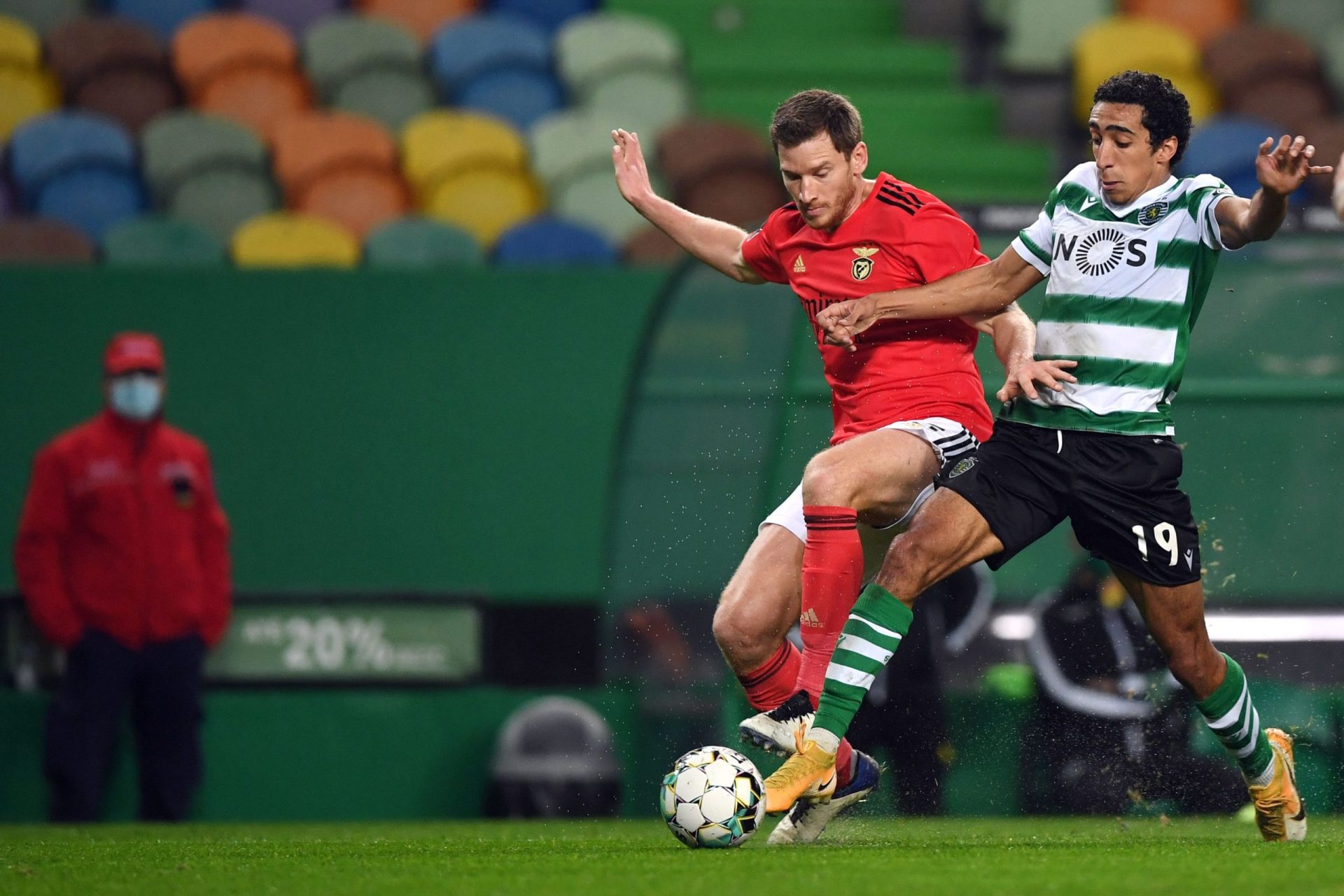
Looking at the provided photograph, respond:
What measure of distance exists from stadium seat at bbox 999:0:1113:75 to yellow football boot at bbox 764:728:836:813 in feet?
25.4

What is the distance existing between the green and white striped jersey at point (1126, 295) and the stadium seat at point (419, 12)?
7.54 meters

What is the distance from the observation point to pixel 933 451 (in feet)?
18.5

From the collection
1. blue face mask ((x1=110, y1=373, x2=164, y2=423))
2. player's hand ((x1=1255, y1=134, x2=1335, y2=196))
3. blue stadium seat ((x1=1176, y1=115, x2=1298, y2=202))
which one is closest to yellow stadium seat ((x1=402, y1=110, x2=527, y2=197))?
blue face mask ((x1=110, y1=373, x2=164, y2=423))

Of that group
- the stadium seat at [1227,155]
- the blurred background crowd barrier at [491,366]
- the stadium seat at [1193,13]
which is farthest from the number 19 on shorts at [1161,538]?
the stadium seat at [1193,13]

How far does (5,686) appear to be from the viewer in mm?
9352

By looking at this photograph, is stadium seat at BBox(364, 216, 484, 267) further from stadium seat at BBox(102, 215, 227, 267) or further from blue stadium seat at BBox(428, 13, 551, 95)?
blue stadium seat at BBox(428, 13, 551, 95)

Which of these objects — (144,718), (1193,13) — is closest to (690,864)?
(144,718)

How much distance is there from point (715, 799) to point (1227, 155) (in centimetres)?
683

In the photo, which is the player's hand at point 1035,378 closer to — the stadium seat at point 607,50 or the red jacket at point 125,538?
the red jacket at point 125,538

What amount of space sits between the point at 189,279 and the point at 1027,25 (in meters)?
5.43

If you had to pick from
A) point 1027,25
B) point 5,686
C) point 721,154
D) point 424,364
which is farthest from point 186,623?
point 1027,25

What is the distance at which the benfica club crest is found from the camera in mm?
5738

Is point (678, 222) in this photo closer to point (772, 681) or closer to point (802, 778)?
point (772, 681)

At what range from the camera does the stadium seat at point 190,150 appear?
11.0m
